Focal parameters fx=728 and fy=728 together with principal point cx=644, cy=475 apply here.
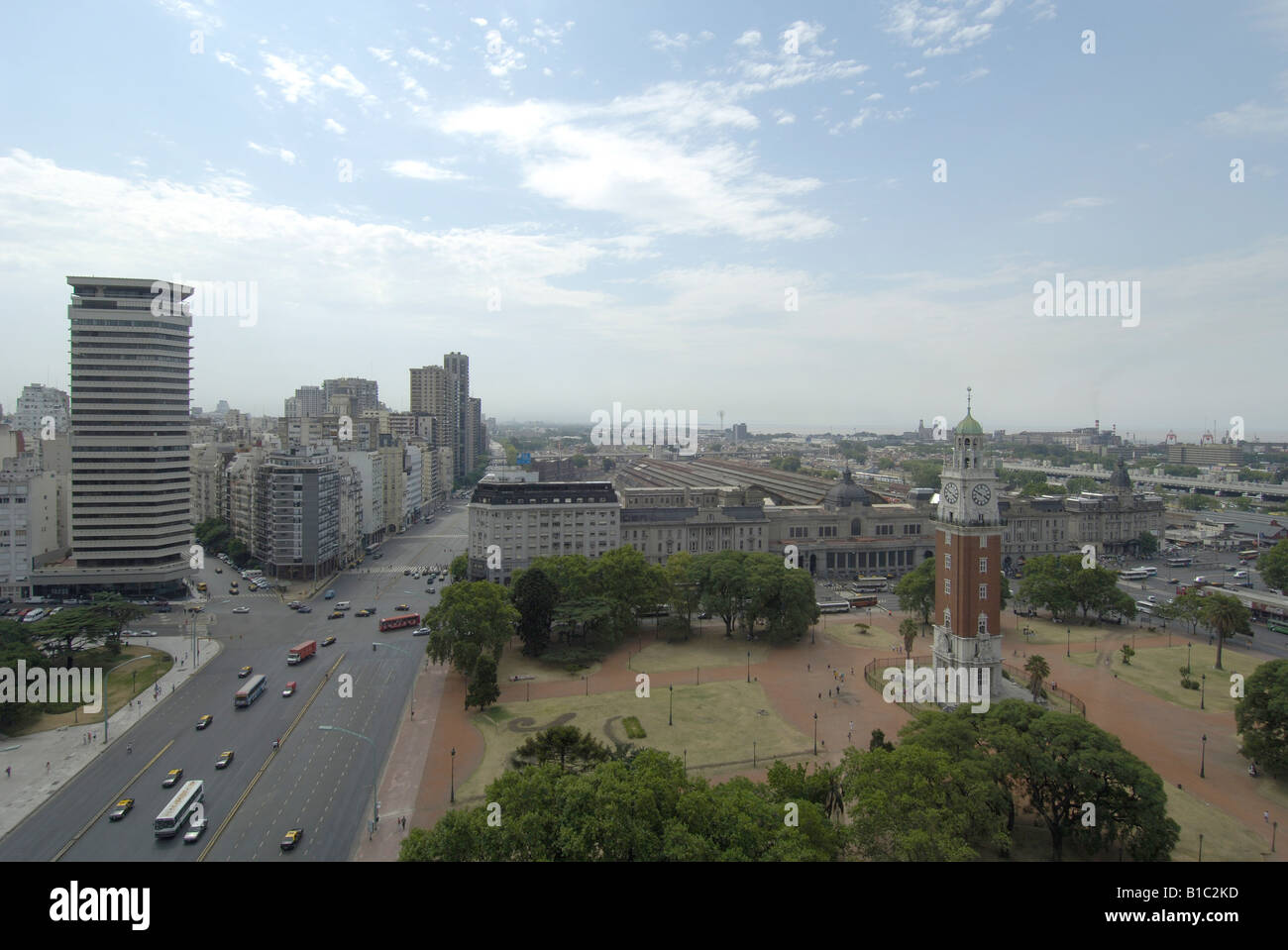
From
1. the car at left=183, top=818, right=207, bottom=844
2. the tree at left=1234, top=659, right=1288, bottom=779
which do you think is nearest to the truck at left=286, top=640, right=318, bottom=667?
the car at left=183, top=818, right=207, bottom=844

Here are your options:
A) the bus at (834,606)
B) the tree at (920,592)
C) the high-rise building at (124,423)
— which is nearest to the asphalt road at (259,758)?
the high-rise building at (124,423)

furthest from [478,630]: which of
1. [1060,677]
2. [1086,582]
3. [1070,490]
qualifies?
[1070,490]

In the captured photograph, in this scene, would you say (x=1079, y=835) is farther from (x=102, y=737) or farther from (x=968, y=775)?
(x=102, y=737)

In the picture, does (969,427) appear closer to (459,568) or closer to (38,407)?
(459,568)

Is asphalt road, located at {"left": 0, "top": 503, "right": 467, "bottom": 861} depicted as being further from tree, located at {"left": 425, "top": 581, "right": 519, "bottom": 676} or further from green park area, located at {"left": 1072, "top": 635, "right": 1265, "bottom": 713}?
green park area, located at {"left": 1072, "top": 635, "right": 1265, "bottom": 713}

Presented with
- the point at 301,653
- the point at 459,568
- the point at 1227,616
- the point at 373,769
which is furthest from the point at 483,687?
the point at 1227,616

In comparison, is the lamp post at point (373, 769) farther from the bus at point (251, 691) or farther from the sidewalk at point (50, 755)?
the sidewalk at point (50, 755)
